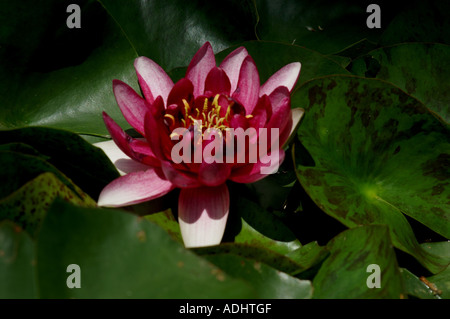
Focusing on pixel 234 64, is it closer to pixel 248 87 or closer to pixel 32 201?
pixel 248 87

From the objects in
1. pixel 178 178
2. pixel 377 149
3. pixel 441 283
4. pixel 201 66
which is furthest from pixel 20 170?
pixel 441 283

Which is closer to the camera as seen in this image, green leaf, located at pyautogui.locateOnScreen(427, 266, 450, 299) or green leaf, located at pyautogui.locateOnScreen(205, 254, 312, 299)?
green leaf, located at pyautogui.locateOnScreen(205, 254, 312, 299)

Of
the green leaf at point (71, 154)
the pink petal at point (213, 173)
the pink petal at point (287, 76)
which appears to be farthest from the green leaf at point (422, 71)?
the green leaf at point (71, 154)

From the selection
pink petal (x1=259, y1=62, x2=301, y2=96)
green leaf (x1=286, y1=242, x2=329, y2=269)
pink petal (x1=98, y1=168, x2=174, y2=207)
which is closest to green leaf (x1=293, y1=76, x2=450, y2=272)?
pink petal (x1=259, y1=62, x2=301, y2=96)

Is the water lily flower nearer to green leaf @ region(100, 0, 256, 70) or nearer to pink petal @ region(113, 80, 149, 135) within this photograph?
pink petal @ region(113, 80, 149, 135)

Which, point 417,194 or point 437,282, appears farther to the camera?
point 417,194

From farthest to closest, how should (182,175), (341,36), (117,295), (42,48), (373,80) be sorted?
(341,36) < (42,48) < (373,80) < (182,175) < (117,295)

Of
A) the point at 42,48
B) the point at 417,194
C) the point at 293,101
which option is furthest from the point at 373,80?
the point at 42,48
